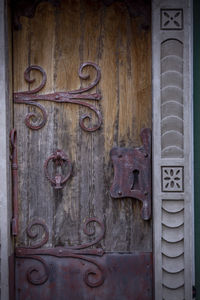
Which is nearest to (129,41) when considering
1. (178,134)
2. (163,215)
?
(178,134)

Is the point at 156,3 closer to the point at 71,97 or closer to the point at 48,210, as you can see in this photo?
the point at 71,97

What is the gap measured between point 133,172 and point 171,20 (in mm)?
978

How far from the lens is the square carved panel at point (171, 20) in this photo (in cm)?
229

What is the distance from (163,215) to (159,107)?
26.3 inches

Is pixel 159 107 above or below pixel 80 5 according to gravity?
below

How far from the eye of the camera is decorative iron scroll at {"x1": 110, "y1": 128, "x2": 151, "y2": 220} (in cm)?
241

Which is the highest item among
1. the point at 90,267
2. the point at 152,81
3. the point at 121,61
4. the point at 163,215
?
the point at 121,61

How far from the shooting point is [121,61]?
2.45 meters

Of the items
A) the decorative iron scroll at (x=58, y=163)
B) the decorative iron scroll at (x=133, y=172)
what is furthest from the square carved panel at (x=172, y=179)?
the decorative iron scroll at (x=58, y=163)

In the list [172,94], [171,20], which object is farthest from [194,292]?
[171,20]

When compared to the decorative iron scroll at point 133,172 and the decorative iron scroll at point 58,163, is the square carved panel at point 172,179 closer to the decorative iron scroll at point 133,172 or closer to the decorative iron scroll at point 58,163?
the decorative iron scroll at point 133,172

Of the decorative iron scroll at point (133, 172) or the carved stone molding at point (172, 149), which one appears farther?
the decorative iron scroll at point (133, 172)

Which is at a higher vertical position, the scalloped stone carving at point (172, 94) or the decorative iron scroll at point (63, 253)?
the scalloped stone carving at point (172, 94)

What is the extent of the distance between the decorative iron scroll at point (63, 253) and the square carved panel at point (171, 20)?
4.29 ft
